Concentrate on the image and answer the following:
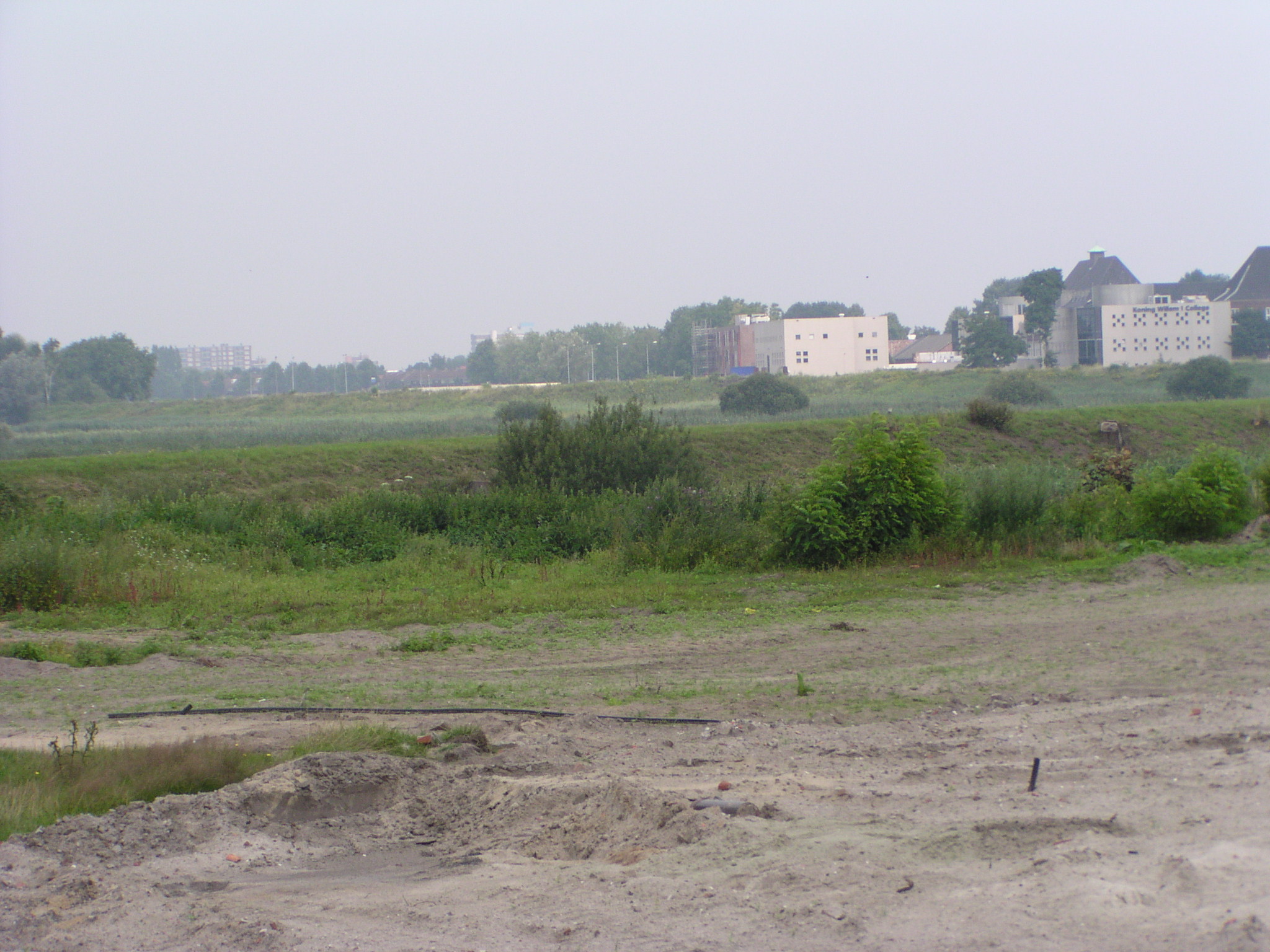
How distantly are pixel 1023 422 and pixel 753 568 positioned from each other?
3237cm

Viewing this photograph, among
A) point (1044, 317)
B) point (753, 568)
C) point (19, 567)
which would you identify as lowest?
point (753, 568)

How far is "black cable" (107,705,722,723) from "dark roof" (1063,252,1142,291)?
128m

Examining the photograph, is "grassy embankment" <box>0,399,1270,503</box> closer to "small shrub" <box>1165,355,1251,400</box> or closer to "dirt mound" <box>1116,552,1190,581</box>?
"dirt mound" <box>1116,552,1190,581</box>

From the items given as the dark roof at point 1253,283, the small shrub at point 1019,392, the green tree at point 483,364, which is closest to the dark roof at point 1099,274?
the dark roof at point 1253,283

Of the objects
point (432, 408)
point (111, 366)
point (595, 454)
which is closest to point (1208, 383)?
point (595, 454)

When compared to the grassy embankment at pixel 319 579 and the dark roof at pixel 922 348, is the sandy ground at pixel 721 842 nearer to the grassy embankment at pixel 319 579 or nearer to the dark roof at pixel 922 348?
the grassy embankment at pixel 319 579

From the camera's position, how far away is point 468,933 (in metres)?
4.44

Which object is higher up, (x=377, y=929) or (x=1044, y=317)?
(x=1044, y=317)

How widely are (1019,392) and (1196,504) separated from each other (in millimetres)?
51971

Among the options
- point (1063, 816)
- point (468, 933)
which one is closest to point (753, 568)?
point (1063, 816)

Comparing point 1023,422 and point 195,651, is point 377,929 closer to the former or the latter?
point 195,651

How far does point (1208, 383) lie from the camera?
6372 centimetres

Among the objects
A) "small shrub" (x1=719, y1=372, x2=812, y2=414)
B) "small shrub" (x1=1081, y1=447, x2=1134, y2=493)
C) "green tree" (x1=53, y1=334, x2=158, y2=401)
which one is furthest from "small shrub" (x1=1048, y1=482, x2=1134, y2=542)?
"green tree" (x1=53, y1=334, x2=158, y2=401)

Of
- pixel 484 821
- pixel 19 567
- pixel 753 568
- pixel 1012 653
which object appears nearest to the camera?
pixel 484 821
